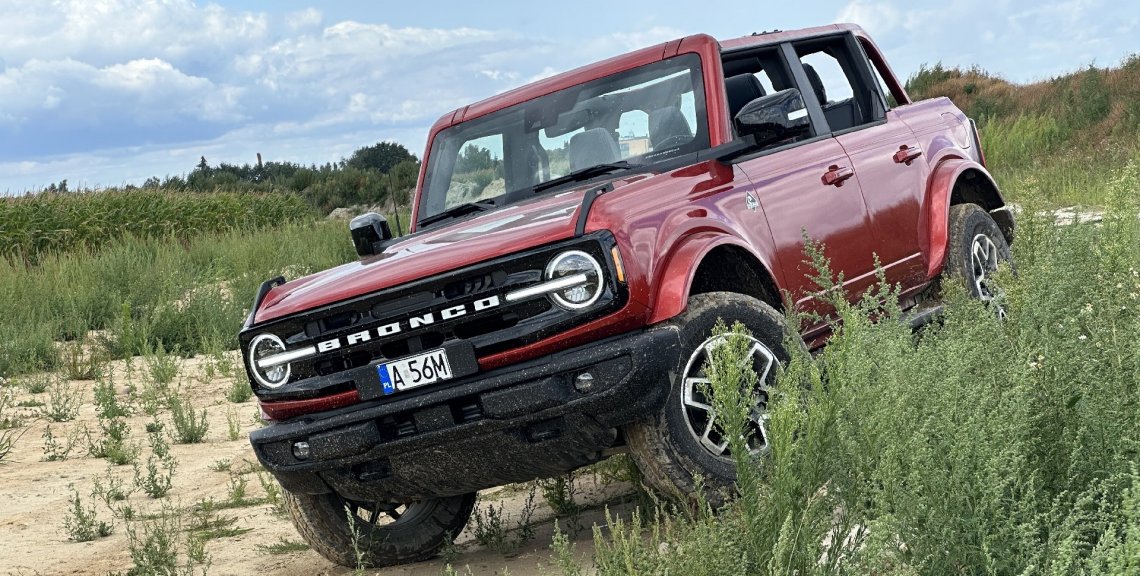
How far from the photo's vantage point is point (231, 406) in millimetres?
10461

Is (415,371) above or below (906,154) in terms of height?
below

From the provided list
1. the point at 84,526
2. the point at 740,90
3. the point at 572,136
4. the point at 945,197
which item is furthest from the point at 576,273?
the point at 84,526

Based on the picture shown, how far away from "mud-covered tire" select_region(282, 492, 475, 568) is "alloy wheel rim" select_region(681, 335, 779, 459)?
1438mm

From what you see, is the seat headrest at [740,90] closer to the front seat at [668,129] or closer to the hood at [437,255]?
the front seat at [668,129]

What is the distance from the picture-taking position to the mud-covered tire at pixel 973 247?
23.7 feet

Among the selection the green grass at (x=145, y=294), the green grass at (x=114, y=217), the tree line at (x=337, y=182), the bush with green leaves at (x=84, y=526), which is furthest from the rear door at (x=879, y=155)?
the tree line at (x=337, y=182)

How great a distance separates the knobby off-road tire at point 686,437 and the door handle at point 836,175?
5.15ft

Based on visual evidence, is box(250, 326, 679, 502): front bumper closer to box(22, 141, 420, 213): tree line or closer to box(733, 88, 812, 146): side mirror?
box(733, 88, 812, 146): side mirror

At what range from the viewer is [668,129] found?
607 cm

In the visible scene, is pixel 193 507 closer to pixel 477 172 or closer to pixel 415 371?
pixel 477 172

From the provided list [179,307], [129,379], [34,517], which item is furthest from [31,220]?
[34,517]

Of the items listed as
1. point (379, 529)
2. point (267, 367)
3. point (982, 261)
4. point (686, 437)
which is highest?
point (267, 367)

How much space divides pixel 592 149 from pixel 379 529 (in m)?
1.99

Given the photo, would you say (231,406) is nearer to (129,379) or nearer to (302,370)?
(129,379)
